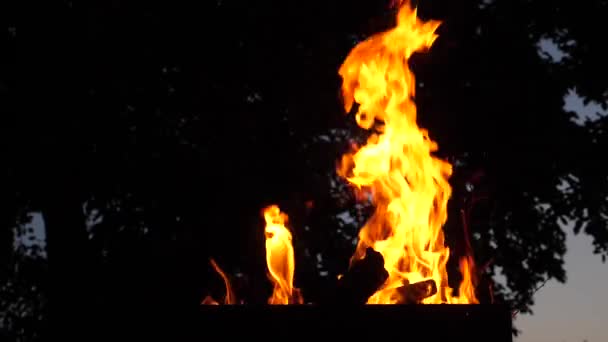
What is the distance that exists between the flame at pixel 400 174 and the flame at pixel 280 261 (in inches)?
22.5

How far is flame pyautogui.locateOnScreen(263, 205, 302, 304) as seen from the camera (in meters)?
6.98

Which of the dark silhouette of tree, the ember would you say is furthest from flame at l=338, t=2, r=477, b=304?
the dark silhouette of tree

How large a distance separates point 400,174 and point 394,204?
0.89ft

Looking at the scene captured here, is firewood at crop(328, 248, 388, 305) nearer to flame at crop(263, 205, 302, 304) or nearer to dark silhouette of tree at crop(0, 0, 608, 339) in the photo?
flame at crop(263, 205, 302, 304)

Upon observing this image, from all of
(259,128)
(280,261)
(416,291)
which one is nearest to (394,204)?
(416,291)

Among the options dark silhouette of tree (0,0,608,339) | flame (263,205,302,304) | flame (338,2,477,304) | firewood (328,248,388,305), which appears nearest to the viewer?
firewood (328,248,388,305)

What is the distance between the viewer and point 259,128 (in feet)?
42.7

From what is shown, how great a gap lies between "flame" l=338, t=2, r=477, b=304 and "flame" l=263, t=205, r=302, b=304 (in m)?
0.57

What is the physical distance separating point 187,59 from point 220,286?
3.48 m

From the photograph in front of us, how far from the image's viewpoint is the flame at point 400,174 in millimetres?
6816

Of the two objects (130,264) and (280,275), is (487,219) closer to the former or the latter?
(130,264)

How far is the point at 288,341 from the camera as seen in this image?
5.93 meters

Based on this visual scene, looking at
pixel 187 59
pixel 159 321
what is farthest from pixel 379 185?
pixel 187 59

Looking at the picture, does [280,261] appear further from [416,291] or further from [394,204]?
[416,291]
